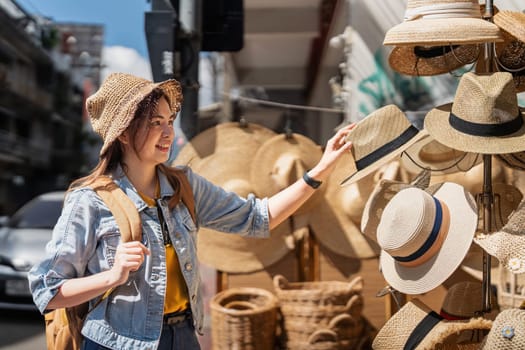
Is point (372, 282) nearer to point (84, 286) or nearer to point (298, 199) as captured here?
point (298, 199)

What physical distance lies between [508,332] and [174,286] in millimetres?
1028

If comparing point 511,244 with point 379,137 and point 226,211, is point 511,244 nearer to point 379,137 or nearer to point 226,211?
point 379,137

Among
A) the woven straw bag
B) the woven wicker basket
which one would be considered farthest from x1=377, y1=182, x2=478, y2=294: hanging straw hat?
the woven wicker basket

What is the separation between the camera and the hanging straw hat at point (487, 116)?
1.99m

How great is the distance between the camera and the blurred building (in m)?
26.3

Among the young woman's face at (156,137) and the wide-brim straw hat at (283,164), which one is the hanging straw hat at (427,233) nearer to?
the young woman's face at (156,137)

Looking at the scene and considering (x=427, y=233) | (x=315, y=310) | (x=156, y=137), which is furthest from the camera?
(x=315, y=310)

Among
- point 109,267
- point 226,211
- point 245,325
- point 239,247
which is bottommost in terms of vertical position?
point 245,325

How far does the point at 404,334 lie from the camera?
2.18 metres

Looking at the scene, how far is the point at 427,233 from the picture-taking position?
2047 mm

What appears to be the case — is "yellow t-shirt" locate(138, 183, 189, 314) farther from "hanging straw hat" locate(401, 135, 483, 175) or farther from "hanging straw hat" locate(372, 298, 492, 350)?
"hanging straw hat" locate(401, 135, 483, 175)

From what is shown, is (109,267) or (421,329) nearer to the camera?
(109,267)

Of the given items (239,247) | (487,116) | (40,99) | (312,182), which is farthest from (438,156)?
(40,99)

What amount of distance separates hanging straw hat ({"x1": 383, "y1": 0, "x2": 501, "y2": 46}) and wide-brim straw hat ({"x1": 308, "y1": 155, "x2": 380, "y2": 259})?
76.8 inches
